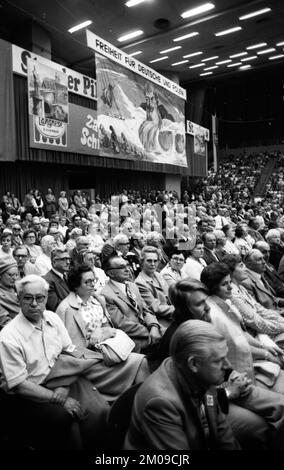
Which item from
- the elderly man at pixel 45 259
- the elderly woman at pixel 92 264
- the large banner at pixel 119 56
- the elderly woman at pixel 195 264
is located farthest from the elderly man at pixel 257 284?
the large banner at pixel 119 56

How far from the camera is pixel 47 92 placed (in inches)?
386

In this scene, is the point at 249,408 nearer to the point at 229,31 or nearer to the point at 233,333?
the point at 233,333

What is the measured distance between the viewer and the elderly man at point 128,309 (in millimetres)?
2535

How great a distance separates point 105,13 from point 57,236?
8.78 metres

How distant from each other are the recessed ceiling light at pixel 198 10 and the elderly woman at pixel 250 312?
1081cm

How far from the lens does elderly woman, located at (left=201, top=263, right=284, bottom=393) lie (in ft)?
6.62

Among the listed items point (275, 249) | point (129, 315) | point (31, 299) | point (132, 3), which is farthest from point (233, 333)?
point (132, 3)

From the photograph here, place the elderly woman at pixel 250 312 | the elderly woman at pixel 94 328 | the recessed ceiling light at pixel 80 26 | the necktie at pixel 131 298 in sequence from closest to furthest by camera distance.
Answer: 1. the elderly woman at pixel 94 328
2. the elderly woman at pixel 250 312
3. the necktie at pixel 131 298
4. the recessed ceiling light at pixel 80 26

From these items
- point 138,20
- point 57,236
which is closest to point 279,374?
point 57,236

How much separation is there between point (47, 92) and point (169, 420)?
32.7 feet

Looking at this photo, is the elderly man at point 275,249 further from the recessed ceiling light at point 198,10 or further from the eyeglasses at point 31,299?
the recessed ceiling light at point 198,10

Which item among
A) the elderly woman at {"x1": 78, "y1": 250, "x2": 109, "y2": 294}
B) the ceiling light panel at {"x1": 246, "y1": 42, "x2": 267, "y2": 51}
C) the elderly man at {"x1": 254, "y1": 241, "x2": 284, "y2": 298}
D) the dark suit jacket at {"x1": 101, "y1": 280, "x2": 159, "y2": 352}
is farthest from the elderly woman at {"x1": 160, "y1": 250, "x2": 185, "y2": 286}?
the ceiling light panel at {"x1": 246, "y1": 42, "x2": 267, "y2": 51}

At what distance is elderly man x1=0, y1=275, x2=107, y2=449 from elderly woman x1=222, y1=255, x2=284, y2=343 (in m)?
1.16
